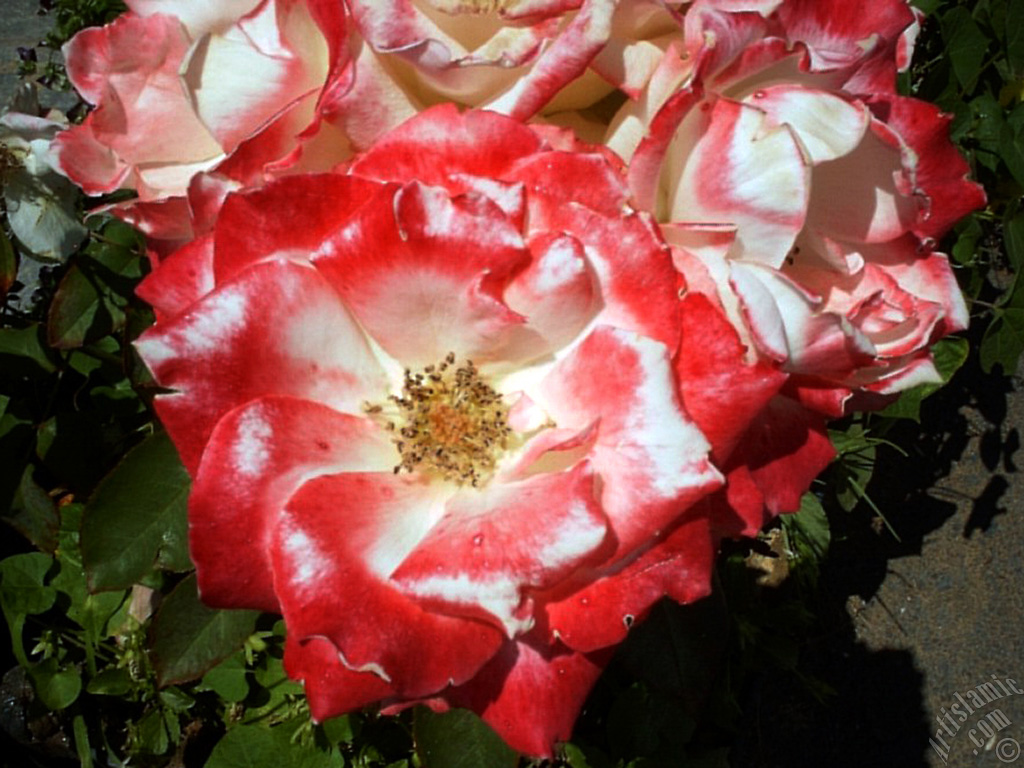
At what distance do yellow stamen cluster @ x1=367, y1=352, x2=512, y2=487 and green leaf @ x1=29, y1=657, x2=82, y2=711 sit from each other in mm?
756

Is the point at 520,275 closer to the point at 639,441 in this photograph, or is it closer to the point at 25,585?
the point at 639,441

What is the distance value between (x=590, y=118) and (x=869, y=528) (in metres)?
1.74

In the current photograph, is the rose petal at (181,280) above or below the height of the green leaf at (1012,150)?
above

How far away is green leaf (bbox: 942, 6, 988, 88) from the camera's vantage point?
1177 millimetres

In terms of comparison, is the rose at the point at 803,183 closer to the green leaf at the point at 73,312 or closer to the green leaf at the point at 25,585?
the green leaf at the point at 73,312

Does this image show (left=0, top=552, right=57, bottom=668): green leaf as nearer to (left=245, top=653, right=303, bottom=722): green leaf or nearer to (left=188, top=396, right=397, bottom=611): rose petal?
(left=245, top=653, right=303, bottom=722): green leaf

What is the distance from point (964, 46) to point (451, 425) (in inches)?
36.5

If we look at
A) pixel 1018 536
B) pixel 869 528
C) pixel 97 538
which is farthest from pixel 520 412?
pixel 1018 536

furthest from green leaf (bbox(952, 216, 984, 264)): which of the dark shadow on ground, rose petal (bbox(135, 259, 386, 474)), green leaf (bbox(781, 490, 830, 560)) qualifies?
rose petal (bbox(135, 259, 386, 474))

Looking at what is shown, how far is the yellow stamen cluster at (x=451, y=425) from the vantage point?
62cm

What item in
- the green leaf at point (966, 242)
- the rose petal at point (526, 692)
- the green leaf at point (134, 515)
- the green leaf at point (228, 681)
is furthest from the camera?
the green leaf at point (966, 242)

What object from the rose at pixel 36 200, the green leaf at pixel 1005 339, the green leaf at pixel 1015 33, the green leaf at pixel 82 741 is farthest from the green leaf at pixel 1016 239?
A: the green leaf at pixel 82 741

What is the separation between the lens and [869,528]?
82.0 inches

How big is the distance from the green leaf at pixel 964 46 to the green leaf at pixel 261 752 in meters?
1.10
